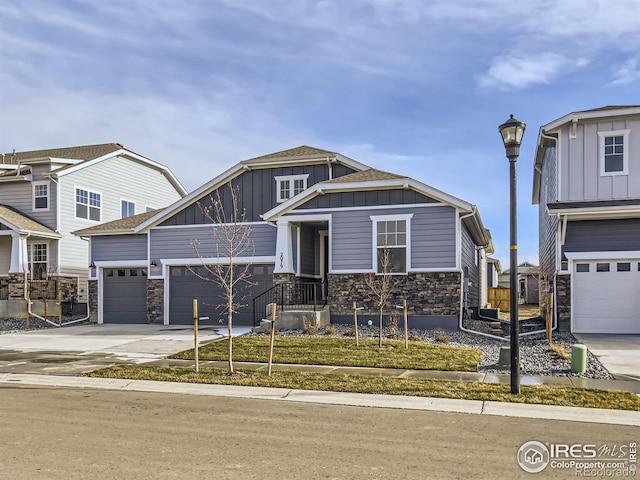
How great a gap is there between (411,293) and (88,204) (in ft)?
58.6

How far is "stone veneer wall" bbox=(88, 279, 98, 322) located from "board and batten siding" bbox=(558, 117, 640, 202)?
58.8ft

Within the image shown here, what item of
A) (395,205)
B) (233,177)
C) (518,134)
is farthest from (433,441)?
(233,177)

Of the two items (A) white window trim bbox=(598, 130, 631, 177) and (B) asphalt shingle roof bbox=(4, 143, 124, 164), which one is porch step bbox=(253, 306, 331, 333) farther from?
(B) asphalt shingle roof bbox=(4, 143, 124, 164)

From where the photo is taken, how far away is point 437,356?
13477mm

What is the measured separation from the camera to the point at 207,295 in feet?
74.5

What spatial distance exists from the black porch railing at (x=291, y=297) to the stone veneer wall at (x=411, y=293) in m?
0.78

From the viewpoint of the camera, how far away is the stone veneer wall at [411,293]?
18594 mm

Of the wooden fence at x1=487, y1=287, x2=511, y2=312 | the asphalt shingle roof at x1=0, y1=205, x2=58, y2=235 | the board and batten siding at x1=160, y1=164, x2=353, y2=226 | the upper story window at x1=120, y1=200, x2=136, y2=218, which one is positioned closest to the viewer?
the board and batten siding at x1=160, y1=164, x2=353, y2=226

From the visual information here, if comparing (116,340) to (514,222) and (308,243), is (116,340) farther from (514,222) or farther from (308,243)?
(514,222)

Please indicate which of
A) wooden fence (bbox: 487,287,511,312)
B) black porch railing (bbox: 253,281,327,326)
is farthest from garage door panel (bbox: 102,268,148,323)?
wooden fence (bbox: 487,287,511,312)

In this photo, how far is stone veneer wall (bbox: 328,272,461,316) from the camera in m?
18.6

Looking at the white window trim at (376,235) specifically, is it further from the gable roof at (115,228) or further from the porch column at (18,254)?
the porch column at (18,254)

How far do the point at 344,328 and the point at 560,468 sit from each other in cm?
1244

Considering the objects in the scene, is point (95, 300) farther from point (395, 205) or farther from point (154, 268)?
point (395, 205)
